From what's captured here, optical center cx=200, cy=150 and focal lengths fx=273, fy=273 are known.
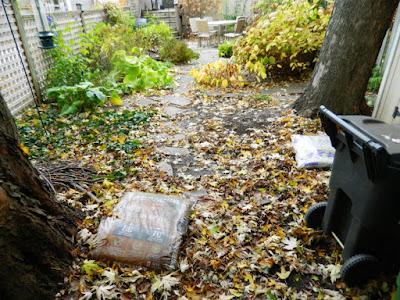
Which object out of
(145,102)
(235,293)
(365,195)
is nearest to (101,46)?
(145,102)

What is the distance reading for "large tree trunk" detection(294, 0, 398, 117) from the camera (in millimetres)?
3668

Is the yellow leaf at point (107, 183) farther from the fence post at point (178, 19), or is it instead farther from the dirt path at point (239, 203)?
the fence post at point (178, 19)

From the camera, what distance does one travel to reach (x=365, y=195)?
5.39 ft

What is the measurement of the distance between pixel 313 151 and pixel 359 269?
1.70m

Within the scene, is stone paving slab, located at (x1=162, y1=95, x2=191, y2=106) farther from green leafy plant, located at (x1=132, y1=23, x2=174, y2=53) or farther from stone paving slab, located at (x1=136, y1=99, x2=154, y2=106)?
green leafy plant, located at (x1=132, y1=23, x2=174, y2=53)

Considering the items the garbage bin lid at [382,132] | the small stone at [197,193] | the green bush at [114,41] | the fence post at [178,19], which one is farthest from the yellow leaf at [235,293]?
the fence post at [178,19]

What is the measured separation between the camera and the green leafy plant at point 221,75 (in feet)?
22.1

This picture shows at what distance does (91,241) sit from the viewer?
2.15m

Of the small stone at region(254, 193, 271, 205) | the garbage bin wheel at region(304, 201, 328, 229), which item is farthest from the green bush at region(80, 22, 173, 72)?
the garbage bin wheel at region(304, 201, 328, 229)

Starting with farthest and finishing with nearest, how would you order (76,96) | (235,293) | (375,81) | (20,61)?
(375,81)
(20,61)
(76,96)
(235,293)

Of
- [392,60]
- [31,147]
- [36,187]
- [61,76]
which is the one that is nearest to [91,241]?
[36,187]

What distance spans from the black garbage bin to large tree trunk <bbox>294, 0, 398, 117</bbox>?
8.12ft

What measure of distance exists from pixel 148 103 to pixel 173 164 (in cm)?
262

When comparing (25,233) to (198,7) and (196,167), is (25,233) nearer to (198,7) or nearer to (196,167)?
(196,167)
